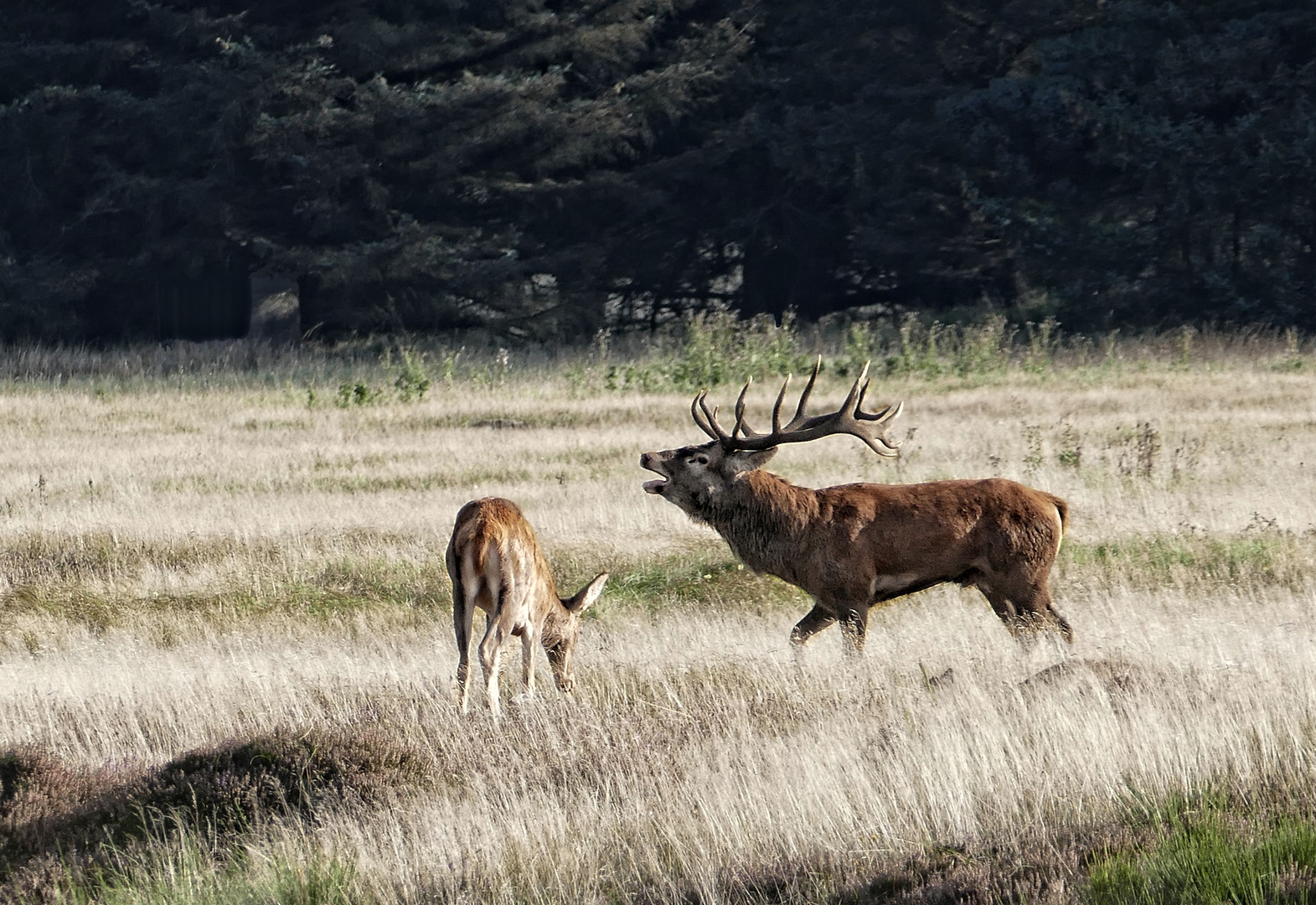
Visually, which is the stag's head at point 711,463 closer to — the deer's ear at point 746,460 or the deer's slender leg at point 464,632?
the deer's ear at point 746,460

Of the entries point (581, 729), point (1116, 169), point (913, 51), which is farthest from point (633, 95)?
point (581, 729)

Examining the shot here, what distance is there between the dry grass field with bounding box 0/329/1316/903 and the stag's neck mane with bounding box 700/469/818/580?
1.86 feet

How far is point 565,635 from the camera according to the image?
29.4 ft

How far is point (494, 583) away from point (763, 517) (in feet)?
6.07

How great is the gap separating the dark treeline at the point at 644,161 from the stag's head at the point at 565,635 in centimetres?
2656

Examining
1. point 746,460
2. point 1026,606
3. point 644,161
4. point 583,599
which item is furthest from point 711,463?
point 644,161

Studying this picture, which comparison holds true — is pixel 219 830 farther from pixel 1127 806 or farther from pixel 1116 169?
pixel 1116 169

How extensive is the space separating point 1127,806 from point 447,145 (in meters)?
32.4

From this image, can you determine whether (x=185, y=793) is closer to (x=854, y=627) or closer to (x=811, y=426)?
(x=854, y=627)

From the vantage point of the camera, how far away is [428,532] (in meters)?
13.7

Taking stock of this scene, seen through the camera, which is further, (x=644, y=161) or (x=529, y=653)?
(x=644, y=161)

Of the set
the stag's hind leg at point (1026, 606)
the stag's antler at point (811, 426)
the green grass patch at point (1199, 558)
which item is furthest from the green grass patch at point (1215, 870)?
the green grass patch at point (1199, 558)

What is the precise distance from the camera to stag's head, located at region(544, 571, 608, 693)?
8.87 metres

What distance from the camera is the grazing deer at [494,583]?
26.6 feet
